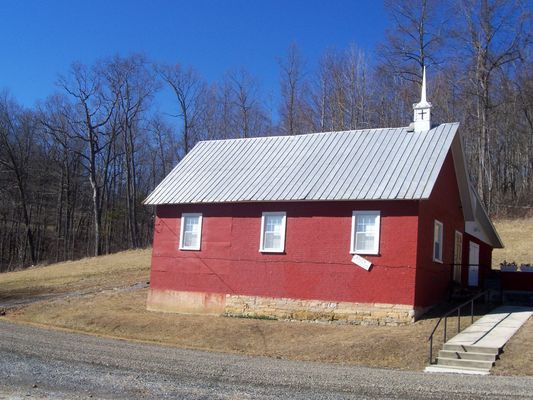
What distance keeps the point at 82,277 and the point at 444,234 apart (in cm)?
2093

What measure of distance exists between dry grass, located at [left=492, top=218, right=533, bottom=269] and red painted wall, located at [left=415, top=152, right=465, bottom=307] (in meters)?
8.57

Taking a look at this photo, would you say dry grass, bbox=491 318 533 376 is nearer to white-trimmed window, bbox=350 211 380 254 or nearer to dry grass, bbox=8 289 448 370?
dry grass, bbox=8 289 448 370

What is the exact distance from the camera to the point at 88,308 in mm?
24328

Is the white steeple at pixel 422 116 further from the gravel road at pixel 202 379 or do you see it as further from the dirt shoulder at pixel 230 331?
the gravel road at pixel 202 379

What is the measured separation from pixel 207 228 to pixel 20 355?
1023 centimetres

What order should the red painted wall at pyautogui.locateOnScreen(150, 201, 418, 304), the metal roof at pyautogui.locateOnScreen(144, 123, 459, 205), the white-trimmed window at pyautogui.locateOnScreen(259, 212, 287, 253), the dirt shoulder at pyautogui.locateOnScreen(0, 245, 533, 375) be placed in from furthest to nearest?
the white-trimmed window at pyautogui.locateOnScreen(259, 212, 287, 253), the metal roof at pyautogui.locateOnScreen(144, 123, 459, 205), the red painted wall at pyautogui.locateOnScreen(150, 201, 418, 304), the dirt shoulder at pyautogui.locateOnScreen(0, 245, 533, 375)

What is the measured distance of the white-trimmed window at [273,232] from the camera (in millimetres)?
21266

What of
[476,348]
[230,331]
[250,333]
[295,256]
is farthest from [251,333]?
[476,348]

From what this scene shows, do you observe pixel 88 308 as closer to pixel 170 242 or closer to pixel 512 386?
pixel 170 242

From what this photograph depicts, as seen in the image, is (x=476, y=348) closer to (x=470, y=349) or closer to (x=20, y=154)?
(x=470, y=349)

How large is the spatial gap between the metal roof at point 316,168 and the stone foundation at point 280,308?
3.41 meters

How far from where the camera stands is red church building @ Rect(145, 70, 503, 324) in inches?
758

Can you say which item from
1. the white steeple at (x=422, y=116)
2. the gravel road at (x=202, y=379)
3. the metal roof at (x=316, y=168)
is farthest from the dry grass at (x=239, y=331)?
the white steeple at (x=422, y=116)

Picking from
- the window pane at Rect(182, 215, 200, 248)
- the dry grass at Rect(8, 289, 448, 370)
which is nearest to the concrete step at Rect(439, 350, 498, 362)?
the dry grass at Rect(8, 289, 448, 370)
